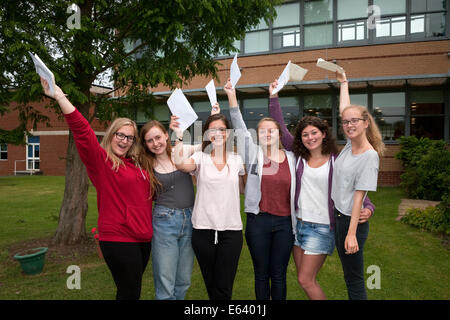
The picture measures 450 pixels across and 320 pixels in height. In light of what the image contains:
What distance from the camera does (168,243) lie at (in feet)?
8.45

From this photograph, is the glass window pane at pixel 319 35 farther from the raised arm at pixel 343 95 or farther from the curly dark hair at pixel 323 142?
the curly dark hair at pixel 323 142

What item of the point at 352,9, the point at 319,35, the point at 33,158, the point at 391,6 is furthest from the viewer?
the point at 33,158

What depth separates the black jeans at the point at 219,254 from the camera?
8.48 feet

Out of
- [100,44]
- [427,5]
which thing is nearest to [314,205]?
[100,44]

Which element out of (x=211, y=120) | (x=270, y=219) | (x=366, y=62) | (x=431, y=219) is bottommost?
(x=431, y=219)

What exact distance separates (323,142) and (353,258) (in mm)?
1008

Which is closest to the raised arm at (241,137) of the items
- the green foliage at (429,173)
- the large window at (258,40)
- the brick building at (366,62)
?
the green foliage at (429,173)

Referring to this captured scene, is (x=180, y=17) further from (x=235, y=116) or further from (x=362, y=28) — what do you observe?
(x=362, y=28)

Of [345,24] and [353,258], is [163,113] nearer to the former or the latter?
[345,24]

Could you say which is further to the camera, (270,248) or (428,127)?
(428,127)

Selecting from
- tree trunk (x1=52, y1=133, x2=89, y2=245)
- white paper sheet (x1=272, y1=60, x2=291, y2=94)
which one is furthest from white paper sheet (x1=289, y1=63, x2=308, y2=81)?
tree trunk (x1=52, y1=133, x2=89, y2=245)

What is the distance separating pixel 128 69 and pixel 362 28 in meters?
11.1
